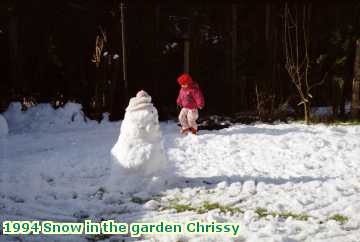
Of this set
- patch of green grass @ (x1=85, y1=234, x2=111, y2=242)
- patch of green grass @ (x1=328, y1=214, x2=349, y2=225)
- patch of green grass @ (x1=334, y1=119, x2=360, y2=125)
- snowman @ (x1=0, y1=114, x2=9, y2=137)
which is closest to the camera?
patch of green grass @ (x1=85, y1=234, x2=111, y2=242)

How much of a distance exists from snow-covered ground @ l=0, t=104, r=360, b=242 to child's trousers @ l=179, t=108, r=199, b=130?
325mm

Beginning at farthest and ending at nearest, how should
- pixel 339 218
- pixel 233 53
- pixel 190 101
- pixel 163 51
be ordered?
pixel 163 51 < pixel 233 53 < pixel 190 101 < pixel 339 218

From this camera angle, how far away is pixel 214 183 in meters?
6.79

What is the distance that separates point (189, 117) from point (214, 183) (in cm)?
332

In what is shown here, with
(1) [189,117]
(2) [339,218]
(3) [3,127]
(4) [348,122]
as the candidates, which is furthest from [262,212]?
(3) [3,127]

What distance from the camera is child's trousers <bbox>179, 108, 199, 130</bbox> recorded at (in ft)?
32.6

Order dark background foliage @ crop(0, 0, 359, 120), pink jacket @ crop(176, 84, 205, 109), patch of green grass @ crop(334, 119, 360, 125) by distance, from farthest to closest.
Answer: dark background foliage @ crop(0, 0, 359, 120) → patch of green grass @ crop(334, 119, 360, 125) → pink jacket @ crop(176, 84, 205, 109)

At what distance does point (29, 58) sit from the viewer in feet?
43.4

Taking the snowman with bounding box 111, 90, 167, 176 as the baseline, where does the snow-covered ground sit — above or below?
below

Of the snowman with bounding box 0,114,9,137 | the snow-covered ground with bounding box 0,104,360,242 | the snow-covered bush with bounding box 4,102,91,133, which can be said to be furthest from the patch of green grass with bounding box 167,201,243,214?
the snow-covered bush with bounding box 4,102,91,133

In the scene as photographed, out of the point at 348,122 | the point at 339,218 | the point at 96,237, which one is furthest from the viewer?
the point at 348,122

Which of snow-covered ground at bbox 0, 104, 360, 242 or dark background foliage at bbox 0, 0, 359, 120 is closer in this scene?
snow-covered ground at bbox 0, 104, 360, 242

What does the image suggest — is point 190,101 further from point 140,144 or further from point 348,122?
point 348,122

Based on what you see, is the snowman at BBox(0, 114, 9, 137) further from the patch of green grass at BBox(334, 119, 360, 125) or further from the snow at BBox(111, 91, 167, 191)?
the patch of green grass at BBox(334, 119, 360, 125)
